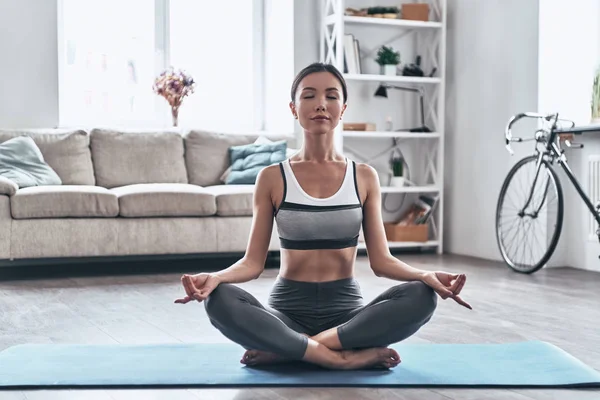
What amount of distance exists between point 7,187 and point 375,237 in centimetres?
280

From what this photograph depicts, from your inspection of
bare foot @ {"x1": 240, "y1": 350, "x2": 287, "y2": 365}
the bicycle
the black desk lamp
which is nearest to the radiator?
the bicycle

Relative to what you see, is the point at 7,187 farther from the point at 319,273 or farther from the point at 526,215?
the point at 526,215

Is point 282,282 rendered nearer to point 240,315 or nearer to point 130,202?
point 240,315

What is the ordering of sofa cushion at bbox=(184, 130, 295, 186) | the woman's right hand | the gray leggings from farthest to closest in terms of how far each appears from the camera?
sofa cushion at bbox=(184, 130, 295, 186), the gray leggings, the woman's right hand

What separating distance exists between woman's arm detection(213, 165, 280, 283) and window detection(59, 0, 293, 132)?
369 centimetres

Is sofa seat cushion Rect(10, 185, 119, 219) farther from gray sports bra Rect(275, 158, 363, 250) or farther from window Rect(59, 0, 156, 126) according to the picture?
gray sports bra Rect(275, 158, 363, 250)

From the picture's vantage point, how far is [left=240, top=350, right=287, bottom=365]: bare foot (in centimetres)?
228

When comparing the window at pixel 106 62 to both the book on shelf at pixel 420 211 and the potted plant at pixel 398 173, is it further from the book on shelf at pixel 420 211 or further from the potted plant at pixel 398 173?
the book on shelf at pixel 420 211

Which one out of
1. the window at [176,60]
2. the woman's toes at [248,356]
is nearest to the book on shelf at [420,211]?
the window at [176,60]

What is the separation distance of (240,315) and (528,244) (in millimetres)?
3403

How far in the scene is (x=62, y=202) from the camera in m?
4.66

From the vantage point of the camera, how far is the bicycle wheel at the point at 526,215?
4.91 meters

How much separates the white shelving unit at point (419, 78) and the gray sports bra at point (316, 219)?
334 cm

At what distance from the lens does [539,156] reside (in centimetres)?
480
